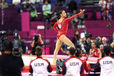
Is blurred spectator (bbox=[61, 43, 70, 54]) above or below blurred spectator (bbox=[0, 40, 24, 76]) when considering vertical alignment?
below

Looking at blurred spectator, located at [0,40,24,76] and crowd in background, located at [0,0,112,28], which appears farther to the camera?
crowd in background, located at [0,0,112,28]

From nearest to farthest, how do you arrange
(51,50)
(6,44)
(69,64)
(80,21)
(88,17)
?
(6,44) < (69,64) < (51,50) < (80,21) < (88,17)

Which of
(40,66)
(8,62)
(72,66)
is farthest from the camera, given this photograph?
(40,66)

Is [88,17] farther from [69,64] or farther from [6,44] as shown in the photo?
[6,44]

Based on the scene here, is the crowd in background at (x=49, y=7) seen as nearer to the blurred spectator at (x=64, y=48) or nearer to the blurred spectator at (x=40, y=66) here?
the blurred spectator at (x=64, y=48)

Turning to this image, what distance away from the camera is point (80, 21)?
61.0ft

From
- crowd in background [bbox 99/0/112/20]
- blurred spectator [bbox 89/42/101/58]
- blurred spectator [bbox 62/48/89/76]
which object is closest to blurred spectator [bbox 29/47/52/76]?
blurred spectator [bbox 62/48/89/76]

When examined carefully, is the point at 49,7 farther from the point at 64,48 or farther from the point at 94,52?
the point at 94,52

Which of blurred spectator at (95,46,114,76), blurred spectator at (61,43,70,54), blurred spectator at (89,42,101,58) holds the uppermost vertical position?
blurred spectator at (95,46,114,76)

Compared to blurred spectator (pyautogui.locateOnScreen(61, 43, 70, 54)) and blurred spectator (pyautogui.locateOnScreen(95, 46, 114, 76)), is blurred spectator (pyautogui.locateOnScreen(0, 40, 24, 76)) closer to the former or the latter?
blurred spectator (pyautogui.locateOnScreen(95, 46, 114, 76))

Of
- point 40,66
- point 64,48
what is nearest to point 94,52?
point 64,48

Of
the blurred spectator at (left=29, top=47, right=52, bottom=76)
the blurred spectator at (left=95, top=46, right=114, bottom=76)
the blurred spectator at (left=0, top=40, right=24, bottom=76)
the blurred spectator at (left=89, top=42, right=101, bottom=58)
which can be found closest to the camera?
the blurred spectator at (left=0, top=40, right=24, bottom=76)

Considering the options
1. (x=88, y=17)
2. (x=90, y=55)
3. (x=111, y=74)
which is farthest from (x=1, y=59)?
(x=88, y=17)

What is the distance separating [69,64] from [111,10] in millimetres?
12028
